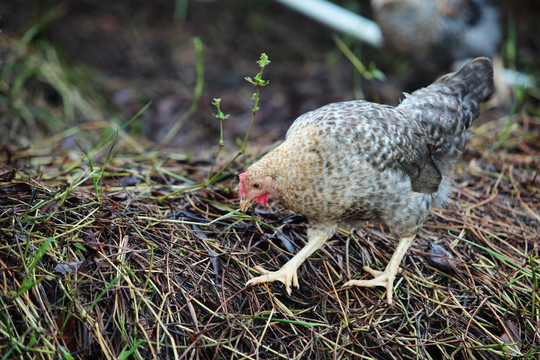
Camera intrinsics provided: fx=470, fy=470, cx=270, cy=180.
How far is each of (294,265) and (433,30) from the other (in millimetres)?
4274

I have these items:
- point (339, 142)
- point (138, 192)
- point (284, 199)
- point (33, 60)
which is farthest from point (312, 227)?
point (33, 60)

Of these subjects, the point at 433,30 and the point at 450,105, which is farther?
the point at 433,30

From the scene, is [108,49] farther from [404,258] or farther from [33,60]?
[404,258]

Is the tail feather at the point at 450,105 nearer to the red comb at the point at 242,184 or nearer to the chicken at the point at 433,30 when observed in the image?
the red comb at the point at 242,184

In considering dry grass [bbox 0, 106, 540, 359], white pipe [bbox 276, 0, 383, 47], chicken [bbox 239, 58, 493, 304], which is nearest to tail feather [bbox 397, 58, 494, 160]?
chicken [bbox 239, 58, 493, 304]

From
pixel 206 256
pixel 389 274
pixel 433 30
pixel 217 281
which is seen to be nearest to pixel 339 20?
pixel 433 30

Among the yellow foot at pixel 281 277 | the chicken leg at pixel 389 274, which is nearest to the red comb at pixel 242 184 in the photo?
the yellow foot at pixel 281 277

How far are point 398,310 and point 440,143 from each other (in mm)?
1064

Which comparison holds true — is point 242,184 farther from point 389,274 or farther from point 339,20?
point 339,20

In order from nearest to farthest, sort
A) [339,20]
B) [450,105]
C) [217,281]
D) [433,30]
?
[217,281]
[450,105]
[433,30]
[339,20]

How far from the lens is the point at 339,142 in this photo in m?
2.42

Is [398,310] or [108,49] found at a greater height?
[108,49]

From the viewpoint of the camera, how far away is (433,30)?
5617mm

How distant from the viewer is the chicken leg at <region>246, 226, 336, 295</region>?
2.39 m
